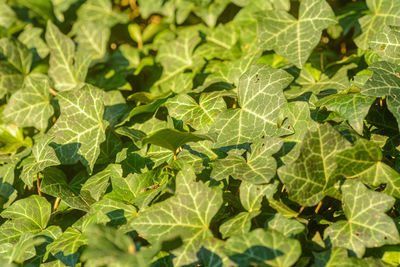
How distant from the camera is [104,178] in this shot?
1445mm

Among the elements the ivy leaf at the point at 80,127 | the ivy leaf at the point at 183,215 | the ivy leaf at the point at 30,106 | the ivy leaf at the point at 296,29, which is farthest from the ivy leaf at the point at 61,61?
the ivy leaf at the point at 183,215

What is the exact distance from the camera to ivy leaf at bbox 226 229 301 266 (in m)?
0.98

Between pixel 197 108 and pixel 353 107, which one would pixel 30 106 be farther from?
pixel 353 107

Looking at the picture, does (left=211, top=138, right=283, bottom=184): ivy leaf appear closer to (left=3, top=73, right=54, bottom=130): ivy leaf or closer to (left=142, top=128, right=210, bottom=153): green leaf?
(left=142, top=128, right=210, bottom=153): green leaf

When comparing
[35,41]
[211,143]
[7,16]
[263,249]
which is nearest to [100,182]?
[211,143]

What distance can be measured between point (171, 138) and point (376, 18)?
109cm

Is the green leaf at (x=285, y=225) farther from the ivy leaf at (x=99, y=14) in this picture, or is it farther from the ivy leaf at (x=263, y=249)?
the ivy leaf at (x=99, y=14)

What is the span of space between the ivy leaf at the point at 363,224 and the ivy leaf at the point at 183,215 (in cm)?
35

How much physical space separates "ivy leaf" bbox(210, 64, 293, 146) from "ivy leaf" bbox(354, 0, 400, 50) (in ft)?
1.72

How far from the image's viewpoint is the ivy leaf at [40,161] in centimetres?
143

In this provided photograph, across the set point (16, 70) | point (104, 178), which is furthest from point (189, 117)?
point (16, 70)

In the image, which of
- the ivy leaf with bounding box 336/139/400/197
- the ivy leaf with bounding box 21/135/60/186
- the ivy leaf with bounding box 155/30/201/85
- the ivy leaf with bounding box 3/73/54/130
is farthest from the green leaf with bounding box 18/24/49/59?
the ivy leaf with bounding box 336/139/400/197

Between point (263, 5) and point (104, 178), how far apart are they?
1155 millimetres

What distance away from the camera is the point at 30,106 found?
1814mm
